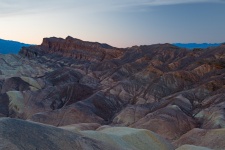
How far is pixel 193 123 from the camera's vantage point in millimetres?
62812

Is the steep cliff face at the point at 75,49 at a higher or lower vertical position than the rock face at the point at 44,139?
lower

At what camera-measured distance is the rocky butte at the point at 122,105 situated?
2903 cm

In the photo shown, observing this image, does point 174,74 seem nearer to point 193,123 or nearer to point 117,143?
point 193,123

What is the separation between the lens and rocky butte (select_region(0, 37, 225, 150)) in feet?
95.2

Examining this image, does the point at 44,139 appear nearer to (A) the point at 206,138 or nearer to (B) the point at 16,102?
(A) the point at 206,138

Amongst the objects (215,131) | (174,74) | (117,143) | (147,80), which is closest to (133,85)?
(147,80)

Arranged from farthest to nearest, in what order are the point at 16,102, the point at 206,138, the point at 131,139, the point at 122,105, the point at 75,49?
1. the point at 75,49
2. the point at 122,105
3. the point at 16,102
4. the point at 206,138
5. the point at 131,139

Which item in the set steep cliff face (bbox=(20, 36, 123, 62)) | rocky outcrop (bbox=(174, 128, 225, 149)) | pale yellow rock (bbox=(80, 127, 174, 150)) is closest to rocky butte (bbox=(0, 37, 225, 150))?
pale yellow rock (bbox=(80, 127, 174, 150))

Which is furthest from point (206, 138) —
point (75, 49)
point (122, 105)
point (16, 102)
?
point (75, 49)

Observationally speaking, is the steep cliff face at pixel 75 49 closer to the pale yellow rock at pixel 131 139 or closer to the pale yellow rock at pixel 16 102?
the pale yellow rock at pixel 16 102

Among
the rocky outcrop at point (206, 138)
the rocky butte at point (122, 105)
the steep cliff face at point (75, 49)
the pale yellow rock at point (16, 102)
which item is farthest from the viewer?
the steep cliff face at point (75, 49)

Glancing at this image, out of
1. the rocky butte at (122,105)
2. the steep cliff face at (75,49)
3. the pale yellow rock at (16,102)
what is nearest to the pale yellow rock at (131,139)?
the rocky butte at (122,105)

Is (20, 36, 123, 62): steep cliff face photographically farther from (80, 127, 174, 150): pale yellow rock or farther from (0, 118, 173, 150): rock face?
(0, 118, 173, 150): rock face

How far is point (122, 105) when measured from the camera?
279 ft
